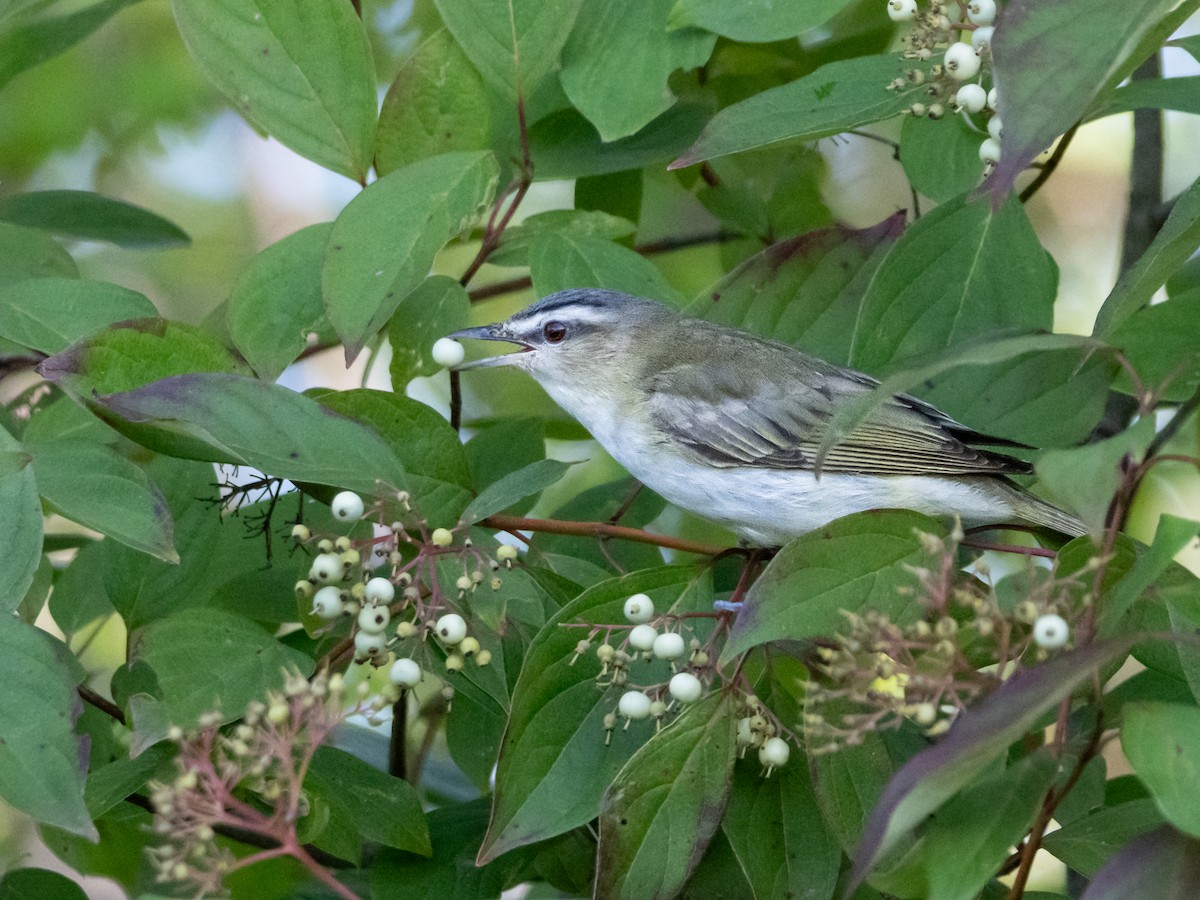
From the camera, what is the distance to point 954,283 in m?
2.53

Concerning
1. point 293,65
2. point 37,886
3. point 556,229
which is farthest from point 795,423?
point 37,886

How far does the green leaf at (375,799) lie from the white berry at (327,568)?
38 centimetres

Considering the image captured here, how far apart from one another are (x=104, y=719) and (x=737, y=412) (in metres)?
1.64

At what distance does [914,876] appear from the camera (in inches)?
60.1

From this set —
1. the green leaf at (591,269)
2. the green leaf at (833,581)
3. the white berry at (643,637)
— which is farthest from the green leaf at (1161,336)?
the white berry at (643,637)

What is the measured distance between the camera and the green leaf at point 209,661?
1.99m

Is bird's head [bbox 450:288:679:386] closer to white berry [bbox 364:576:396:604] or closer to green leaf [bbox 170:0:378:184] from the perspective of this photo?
green leaf [bbox 170:0:378:184]

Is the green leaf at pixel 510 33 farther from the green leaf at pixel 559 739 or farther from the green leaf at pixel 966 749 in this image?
the green leaf at pixel 966 749

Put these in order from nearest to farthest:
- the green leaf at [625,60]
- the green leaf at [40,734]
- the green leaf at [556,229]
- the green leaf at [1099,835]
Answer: the green leaf at [40,734] → the green leaf at [1099,835] → the green leaf at [625,60] → the green leaf at [556,229]

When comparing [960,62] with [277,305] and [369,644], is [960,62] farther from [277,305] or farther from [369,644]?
[369,644]

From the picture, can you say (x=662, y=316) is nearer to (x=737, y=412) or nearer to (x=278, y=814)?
(x=737, y=412)

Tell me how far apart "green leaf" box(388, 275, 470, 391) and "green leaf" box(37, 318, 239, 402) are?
390mm

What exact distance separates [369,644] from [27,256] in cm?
132

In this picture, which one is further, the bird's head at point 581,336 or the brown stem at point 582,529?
the bird's head at point 581,336
